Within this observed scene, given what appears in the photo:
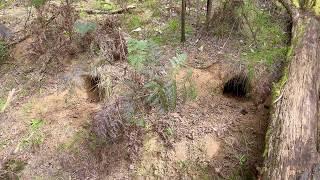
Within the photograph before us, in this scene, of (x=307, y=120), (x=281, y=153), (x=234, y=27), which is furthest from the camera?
(x=234, y=27)

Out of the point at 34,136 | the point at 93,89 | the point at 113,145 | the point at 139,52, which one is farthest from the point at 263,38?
the point at 34,136

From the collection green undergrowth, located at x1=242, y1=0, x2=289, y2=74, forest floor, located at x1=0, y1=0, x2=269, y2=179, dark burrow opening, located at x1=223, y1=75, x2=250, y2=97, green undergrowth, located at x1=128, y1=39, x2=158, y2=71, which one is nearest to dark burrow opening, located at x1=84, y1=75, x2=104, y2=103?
forest floor, located at x1=0, y1=0, x2=269, y2=179

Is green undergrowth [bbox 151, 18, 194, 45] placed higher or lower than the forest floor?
higher

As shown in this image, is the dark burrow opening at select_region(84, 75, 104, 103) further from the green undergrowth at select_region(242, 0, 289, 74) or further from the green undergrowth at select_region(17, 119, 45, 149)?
the green undergrowth at select_region(242, 0, 289, 74)

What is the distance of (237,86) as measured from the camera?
14.2 ft

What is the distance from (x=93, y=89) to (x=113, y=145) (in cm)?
94

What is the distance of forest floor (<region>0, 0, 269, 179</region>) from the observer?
3.63m

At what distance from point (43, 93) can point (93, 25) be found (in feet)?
3.33

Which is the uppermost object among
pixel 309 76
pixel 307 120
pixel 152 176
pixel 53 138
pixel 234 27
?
pixel 234 27

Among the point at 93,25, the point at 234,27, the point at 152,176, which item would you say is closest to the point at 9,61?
the point at 93,25

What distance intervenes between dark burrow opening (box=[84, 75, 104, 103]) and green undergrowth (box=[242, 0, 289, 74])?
1.81 metres

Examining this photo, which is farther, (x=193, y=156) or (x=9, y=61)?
(x=9, y=61)

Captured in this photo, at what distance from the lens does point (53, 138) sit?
3854 millimetres

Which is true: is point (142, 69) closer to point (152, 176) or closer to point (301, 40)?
point (152, 176)
